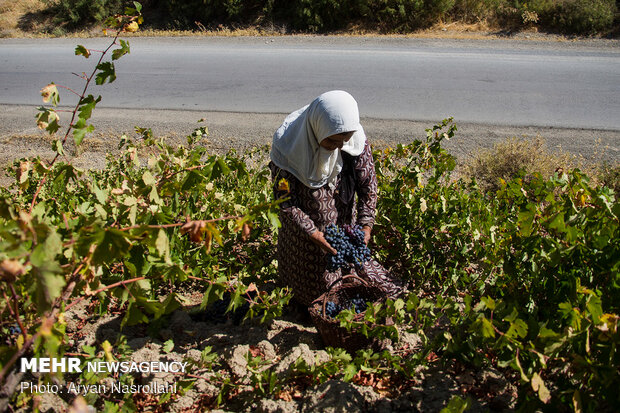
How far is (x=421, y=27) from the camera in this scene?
480 inches

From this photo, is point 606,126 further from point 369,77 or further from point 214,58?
point 214,58

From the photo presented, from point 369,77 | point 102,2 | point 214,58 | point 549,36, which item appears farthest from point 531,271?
Result: point 102,2

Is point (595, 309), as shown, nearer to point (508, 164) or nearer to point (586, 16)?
point (508, 164)

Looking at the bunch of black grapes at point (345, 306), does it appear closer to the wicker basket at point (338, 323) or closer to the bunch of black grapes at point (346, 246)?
the wicker basket at point (338, 323)

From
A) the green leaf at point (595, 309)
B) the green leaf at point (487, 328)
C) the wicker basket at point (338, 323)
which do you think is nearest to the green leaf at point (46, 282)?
the green leaf at point (487, 328)

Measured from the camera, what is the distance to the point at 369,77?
28.8 feet

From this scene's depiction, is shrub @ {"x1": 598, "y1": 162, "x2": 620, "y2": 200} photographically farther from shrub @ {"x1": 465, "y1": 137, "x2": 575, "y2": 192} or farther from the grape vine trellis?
the grape vine trellis

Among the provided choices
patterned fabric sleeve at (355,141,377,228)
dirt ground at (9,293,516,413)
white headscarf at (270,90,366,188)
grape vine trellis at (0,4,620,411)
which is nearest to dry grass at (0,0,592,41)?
grape vine trellis at (0,4,620,411)

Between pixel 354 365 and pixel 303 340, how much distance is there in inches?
23.9

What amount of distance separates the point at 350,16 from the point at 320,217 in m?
11.0

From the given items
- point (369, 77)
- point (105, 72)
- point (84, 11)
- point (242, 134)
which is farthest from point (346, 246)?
point (84, 11)

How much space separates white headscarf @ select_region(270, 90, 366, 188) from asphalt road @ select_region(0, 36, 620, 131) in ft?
14.4

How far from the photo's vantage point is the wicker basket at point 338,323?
103 inches

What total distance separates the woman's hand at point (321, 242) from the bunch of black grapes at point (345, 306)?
1.17 ft
